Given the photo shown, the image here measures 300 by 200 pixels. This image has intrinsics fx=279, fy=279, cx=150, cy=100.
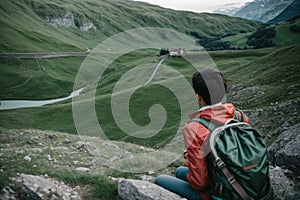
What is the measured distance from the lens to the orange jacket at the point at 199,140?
545cm

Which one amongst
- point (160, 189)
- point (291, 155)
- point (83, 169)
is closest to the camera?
point (160, 189)

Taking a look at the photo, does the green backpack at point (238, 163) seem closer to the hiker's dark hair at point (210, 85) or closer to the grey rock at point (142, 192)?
the hiker's dark hair at point (210, 85)

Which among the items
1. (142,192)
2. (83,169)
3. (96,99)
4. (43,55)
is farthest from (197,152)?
(43,55)

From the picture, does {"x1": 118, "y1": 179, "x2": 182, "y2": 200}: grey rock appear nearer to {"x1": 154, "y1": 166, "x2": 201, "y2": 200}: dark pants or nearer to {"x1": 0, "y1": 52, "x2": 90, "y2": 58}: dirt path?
{"x1": 154, "y1": 166, "x2": 201, "y2": 200}: dark pants

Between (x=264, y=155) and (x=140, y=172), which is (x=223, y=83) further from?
(x=140, y=172)

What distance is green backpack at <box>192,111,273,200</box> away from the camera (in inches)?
207

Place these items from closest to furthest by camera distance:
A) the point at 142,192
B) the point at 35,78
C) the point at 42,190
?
the point at 142,192, the point at 42,190, the point at 35,78

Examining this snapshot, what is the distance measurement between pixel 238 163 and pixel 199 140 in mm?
826

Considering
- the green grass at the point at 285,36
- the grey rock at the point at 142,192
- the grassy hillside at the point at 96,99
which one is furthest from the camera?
the green grass at the point at 285,36

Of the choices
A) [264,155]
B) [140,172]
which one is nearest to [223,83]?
[264,155]

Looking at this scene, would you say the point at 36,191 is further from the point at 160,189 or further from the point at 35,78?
the point at 35,78

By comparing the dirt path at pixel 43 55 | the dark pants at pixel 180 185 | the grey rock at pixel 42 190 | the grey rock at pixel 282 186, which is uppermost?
the dark pants at pixel 180 185

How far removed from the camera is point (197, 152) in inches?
214

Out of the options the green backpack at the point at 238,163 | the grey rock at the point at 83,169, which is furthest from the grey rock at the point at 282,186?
the grey rock at the point at 83,169
